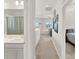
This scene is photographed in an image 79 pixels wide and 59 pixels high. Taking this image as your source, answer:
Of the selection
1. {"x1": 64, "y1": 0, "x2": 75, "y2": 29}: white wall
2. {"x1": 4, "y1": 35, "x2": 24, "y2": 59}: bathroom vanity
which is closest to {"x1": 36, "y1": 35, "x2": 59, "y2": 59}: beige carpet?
{"x1": 4, "y1": 35, "x2": 24, "y2": 59}: bathroom vanity

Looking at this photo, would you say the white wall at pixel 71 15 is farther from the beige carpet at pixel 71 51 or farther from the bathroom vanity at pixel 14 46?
the bathroom vanity at pixel 14 46

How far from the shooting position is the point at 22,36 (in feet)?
10.6

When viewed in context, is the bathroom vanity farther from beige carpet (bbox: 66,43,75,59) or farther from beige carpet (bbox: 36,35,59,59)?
beige carpet (bbox: 36,35,59,59)

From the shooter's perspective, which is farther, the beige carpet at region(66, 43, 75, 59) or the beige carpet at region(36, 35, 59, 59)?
the beige carpet at region(36, 35, 59, 59)

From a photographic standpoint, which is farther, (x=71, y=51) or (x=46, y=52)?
(x=46, y=52)

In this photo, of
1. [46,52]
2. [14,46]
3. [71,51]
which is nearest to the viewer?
[71,51]

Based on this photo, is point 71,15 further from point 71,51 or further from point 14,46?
point 14,46

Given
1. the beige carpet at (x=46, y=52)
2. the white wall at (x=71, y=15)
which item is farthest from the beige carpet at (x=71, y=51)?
the beige carpet at (x=46, y=52)

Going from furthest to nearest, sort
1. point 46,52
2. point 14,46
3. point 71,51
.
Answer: point 46,52 < point 14,46 < point 71,51

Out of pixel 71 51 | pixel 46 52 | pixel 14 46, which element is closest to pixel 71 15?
pixel 71 51
